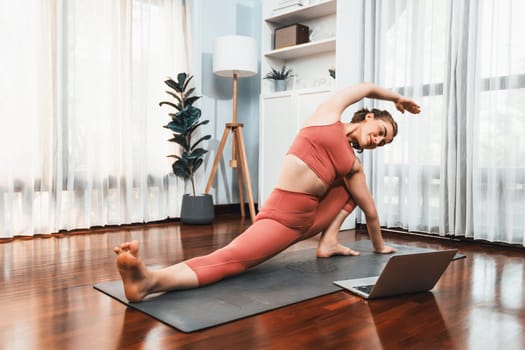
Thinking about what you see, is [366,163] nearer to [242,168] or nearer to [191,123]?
[242,168]

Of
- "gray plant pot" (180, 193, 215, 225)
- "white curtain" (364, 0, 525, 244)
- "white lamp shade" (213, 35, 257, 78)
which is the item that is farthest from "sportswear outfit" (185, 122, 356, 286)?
"white lamp shade" (213, 35, 257, 78)

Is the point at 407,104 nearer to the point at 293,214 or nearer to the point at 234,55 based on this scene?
the point at 293,214

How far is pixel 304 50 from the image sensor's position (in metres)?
4.14

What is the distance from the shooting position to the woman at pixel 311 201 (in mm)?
1767

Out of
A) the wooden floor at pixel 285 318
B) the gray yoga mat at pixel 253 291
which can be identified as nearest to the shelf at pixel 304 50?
the gray yoga mat at pixel 253 291

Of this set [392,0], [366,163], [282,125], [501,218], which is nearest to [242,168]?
[282,125]

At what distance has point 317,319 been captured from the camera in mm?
1525

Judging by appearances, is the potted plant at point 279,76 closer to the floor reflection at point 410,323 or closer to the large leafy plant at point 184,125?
the large leafy plant at point 184,125

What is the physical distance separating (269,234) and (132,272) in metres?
0.64

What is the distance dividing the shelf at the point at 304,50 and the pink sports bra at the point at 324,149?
187cm

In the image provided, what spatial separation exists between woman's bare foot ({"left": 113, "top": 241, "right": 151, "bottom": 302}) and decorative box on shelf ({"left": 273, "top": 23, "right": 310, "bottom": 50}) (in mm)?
3001

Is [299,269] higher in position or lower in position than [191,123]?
lower

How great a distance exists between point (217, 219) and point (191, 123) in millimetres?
905

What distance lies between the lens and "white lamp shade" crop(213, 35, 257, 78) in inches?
159
